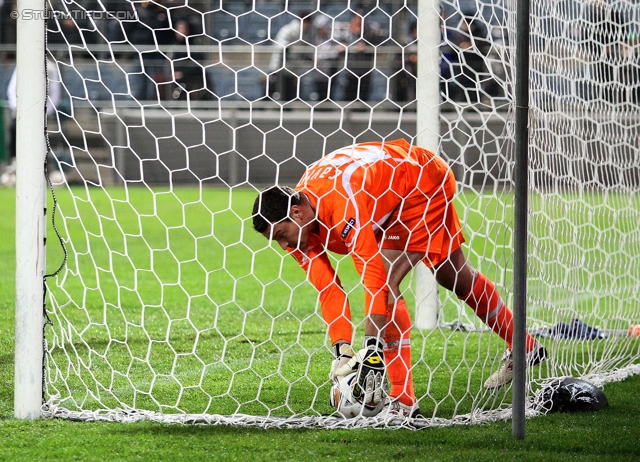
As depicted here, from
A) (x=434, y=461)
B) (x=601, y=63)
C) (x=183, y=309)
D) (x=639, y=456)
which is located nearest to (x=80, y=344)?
(x=183, y=309)

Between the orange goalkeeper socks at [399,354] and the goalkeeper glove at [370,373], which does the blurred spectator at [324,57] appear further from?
the goalkeeper glove at [370,373]

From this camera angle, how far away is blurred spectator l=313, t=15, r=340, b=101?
12.4m

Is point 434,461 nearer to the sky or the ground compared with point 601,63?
nearer to the ground

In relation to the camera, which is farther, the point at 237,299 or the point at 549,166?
the point at 237,299

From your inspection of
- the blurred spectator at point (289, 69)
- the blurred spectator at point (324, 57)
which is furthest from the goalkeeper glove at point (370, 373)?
the blurred spectator at point (289, 69)

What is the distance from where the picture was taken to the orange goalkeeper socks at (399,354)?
12.1 ft

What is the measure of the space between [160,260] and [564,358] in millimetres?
4766

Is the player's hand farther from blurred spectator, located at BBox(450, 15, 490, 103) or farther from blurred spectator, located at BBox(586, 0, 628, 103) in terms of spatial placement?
blurred spectator, located at BBox(586, 0, 628, 103)

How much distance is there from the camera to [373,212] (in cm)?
367

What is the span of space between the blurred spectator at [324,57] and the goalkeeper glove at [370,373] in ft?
28.0

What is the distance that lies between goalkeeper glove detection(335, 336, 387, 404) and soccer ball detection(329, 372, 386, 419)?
1.0 inches

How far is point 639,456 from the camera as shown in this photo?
123 inches

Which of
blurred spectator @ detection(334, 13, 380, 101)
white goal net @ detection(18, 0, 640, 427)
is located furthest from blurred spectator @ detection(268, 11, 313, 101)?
white goal net @ detection(18, 0, 640, 427)

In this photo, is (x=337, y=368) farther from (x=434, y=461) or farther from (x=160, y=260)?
(x=160, y=260)
